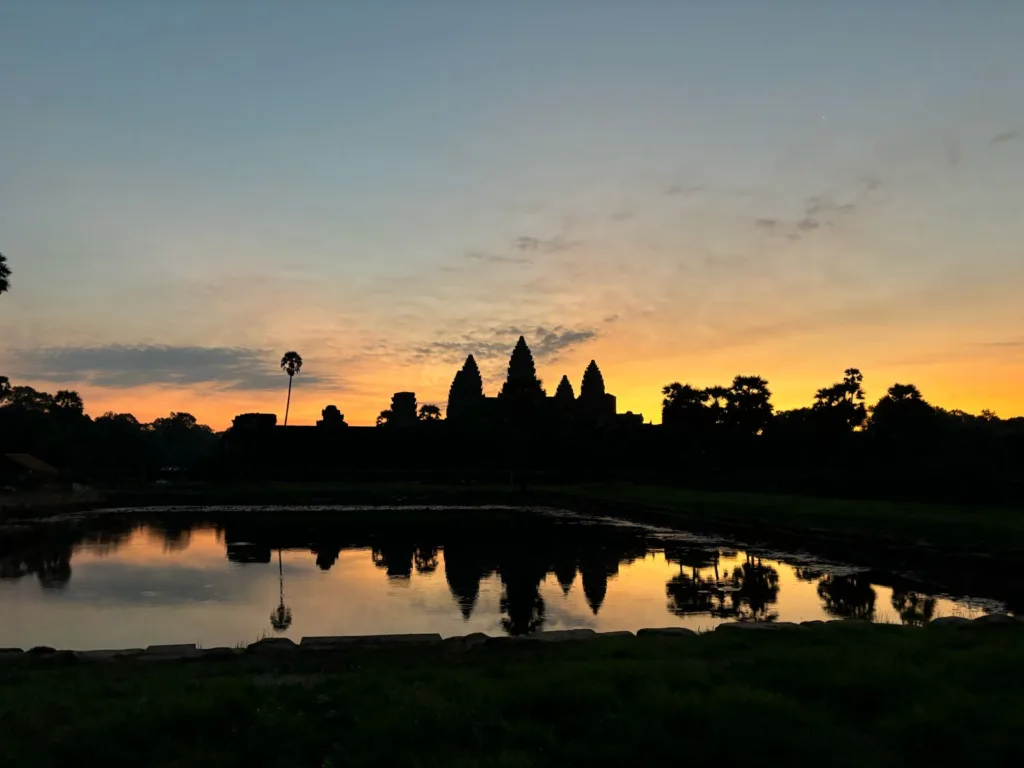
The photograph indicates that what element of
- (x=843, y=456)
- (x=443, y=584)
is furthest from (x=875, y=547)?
A: (x=843, y=456)

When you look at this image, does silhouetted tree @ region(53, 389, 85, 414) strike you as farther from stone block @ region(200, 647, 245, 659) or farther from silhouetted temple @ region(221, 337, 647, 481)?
stone block @ region(200, 647, 245, 659)

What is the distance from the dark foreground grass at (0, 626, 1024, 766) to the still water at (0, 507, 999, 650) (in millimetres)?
5375

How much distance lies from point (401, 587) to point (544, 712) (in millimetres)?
12269

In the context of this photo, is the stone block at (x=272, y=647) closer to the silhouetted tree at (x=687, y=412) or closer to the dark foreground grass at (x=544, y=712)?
the dark foreground grass at (x=544, y=712)

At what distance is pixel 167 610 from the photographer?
617 inches

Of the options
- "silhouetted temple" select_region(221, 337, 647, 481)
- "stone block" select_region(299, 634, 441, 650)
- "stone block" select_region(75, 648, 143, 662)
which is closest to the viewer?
"stone block" select_region(75, 648, 143, 662)

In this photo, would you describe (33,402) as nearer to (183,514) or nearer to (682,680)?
(183,514)

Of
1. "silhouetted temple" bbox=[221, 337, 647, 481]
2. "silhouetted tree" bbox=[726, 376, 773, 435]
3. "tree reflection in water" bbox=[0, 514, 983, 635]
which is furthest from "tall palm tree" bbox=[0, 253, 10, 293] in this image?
"silhouetted tree" bbox=[726, 376, 773, 435]

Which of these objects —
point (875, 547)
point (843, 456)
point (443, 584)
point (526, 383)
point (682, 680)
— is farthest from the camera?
point (526, 383)

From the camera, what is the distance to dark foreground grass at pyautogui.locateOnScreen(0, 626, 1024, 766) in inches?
231

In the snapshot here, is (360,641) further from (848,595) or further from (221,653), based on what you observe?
(848,595)

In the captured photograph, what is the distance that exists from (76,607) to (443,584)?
759 cm

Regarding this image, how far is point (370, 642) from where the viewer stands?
33.0 ft

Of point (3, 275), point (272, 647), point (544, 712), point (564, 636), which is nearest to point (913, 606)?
point (564, 636)
